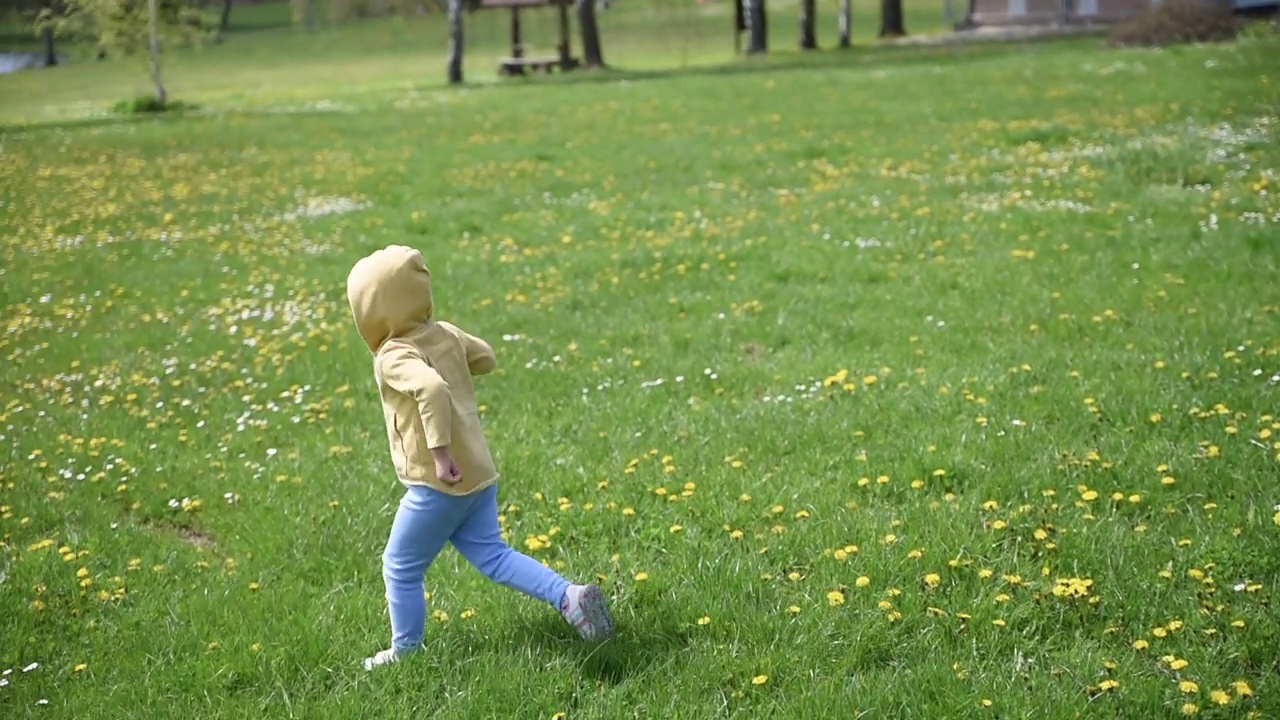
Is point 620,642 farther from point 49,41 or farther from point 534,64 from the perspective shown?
point 534,64

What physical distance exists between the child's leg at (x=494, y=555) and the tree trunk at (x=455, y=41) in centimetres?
3757

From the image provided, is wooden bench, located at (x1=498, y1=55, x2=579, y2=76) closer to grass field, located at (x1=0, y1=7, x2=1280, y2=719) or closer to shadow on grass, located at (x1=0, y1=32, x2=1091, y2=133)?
shadow on grass, located at (x1=0, y1=32, x2=1091, y2=133)

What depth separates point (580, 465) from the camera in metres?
7.14

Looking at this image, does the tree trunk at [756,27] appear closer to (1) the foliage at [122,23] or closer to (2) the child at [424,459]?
(1) the foliage at [122,23]

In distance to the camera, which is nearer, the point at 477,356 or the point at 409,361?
the point at 409,361

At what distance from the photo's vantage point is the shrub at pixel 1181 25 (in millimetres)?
30922

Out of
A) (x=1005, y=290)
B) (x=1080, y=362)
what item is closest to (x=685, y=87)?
(x=1005, y=290)

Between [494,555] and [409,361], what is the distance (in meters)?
0.92

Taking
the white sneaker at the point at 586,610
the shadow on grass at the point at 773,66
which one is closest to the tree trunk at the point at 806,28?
the shadow on grass at the point at 773,66

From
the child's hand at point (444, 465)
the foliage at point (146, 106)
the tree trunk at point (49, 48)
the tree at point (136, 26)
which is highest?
the tree at point (136, 26)

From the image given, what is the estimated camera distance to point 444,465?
4488mm

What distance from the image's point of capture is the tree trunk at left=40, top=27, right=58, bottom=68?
1217 inches

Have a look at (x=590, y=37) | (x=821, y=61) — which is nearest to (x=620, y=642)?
(x=821, y=61)

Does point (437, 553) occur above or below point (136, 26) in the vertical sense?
below
